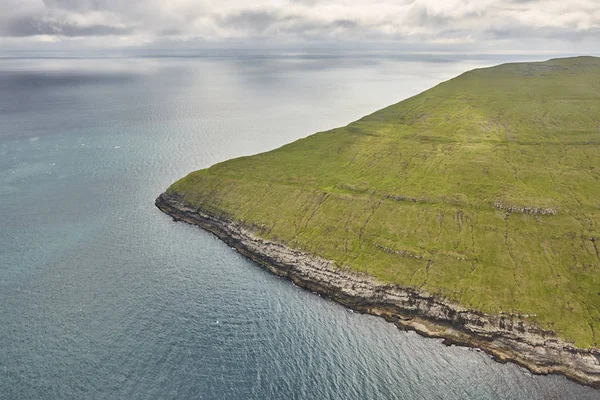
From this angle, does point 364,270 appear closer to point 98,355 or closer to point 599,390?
point 599,390

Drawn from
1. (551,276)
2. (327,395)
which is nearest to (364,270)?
(327,395)

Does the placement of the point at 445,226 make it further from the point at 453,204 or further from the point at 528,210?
the point at 528,210

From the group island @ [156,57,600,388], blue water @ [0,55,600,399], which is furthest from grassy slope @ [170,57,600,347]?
blue water @ [0,55,600,399]

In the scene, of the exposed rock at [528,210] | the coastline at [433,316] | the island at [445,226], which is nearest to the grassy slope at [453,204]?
the island at [445,226]

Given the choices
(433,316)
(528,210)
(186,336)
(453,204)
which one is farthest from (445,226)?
(186,336)

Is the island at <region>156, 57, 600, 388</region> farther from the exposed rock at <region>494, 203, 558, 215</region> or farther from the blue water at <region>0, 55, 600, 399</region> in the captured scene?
the blue water at <region>0, 55, 600, 399</region>

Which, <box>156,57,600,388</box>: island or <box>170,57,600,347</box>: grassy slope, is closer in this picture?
<box>156,57,600,388</box>: island
